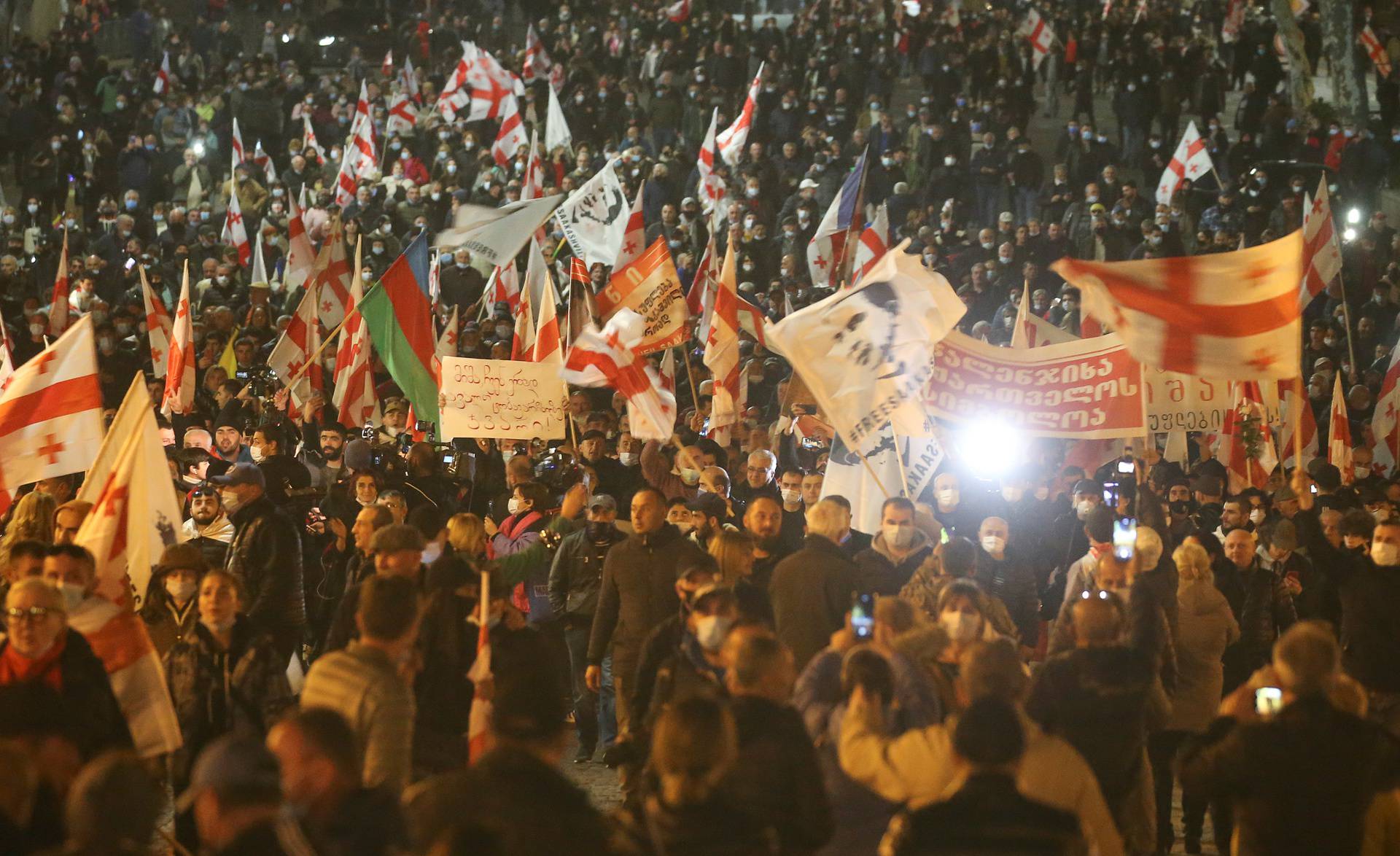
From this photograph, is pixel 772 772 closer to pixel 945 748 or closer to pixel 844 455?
pixel 945 748

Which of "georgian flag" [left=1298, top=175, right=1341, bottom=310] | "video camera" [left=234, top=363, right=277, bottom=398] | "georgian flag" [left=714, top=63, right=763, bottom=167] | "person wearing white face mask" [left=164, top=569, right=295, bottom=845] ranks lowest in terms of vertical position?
"person wearing white face mask" [left=164, top=569, right=295, bottom=845]

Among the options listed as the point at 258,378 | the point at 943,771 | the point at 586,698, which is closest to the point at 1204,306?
the point at 586,698

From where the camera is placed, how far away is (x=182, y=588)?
7152 mm

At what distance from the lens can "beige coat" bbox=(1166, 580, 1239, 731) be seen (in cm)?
789

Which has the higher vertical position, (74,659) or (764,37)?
(764,37)

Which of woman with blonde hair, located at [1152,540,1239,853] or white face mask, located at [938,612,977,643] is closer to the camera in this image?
white face mask, located at [938,612,977,643]

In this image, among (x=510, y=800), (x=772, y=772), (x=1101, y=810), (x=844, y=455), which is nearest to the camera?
(x=510, y=800)

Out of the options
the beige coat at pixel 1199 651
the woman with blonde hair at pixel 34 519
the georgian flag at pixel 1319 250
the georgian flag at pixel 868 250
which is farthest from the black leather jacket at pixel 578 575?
the georgian flag at pixel 1319 250

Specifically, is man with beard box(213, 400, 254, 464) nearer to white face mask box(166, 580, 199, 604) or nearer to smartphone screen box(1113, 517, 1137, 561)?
white face mask box(166, 580, 199, 604)

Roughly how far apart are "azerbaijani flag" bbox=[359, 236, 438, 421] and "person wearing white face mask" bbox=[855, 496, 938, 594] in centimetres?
540

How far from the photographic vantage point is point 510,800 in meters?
3.90

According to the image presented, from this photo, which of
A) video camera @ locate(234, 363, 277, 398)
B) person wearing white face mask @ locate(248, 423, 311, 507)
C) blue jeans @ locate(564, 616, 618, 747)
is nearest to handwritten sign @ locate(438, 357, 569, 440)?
person wearing white face mask @ locate(248, 423, 311, 507)

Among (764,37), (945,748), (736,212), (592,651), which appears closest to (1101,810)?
(945,748)

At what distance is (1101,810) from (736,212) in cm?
1571
